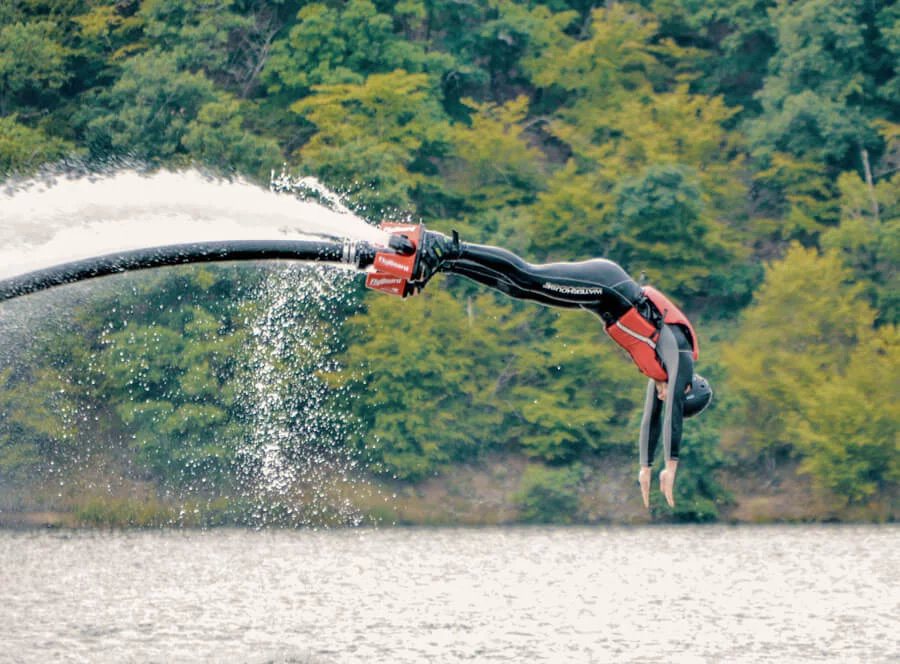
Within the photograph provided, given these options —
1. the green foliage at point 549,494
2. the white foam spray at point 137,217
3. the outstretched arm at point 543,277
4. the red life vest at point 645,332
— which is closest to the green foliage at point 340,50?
the green foliage at point 549,494

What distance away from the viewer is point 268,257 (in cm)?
987

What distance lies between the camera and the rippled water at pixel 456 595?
31.8 m

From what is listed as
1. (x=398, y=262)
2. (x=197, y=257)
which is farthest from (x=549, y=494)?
(x=197, y=257)

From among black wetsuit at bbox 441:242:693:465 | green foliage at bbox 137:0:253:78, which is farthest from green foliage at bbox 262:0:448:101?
black wetsuit at bbox 441:242:693:465

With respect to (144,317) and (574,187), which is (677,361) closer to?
(144,317)

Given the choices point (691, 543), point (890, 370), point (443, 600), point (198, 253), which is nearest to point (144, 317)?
point (443, 600)

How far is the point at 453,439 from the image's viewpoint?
147 feet

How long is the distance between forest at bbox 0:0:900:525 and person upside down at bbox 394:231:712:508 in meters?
32.0

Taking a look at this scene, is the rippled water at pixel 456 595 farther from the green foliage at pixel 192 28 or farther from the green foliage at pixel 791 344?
the green foliage at pixel 192 28

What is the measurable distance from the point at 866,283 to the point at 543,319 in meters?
11.1

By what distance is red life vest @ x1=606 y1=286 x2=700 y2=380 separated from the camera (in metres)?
10.4

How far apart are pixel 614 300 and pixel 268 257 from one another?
2.62 meters

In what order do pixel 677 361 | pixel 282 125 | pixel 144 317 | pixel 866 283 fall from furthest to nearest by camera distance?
pixel 282 125 → pixel 866 283 → pixel 144 317 → pixel 677 361

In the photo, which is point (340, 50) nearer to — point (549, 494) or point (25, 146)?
point (25, 146)
